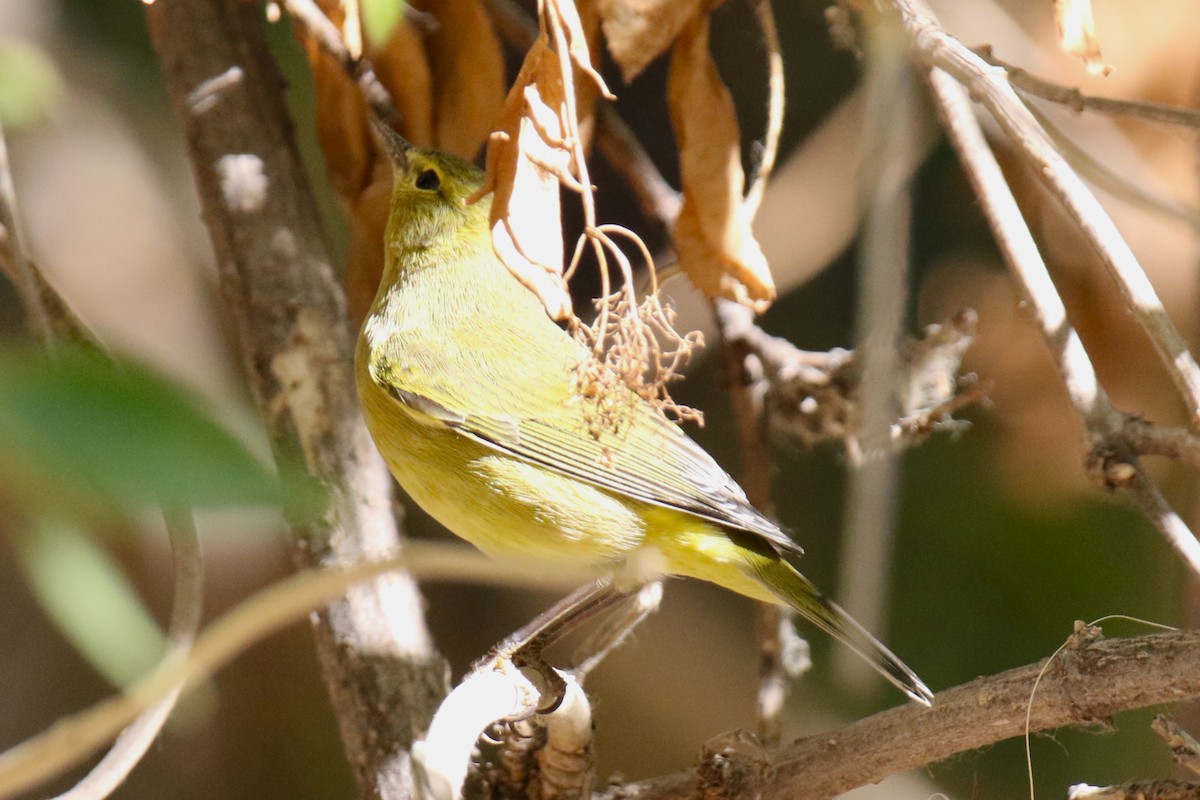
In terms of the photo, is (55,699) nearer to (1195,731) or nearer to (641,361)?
(641,361)

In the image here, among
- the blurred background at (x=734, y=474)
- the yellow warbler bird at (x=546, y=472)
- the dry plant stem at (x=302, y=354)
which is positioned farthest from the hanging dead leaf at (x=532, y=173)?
the blurred background at (x=734, y=474)

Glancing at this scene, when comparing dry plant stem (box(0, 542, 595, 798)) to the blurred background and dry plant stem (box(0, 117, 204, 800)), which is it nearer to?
dry plant stem (box(0, 117, 204, 800))

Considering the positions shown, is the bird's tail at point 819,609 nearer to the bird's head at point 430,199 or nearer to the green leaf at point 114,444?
the bird's head at point 430,199

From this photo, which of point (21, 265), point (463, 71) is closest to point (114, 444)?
point (21, 265)

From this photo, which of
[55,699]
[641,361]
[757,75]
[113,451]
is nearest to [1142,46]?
[757,75]

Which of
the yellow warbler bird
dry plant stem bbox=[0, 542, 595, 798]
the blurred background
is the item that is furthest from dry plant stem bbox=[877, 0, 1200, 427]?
the blurred background

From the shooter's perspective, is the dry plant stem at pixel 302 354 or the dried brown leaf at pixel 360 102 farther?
the dried brown leaf at pixel 360 102

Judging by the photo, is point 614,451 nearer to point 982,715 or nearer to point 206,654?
point 982,715
